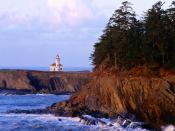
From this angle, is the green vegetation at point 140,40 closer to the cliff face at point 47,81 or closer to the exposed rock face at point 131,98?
the exposed rock face at point 131,98

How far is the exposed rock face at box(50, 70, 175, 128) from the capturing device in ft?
190

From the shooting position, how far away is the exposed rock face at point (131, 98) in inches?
2280

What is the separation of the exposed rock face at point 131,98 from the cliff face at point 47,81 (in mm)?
60940

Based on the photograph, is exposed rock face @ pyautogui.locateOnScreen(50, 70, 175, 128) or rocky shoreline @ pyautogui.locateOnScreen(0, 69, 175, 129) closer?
exposed rock face @ pyautogui.locateOnScreen(50, 70, 175, 128)

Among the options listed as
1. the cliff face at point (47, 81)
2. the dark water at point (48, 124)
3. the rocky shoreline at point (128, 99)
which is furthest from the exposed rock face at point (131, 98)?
the cliff face at point (47, 81)

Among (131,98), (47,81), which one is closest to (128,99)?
(131,98)

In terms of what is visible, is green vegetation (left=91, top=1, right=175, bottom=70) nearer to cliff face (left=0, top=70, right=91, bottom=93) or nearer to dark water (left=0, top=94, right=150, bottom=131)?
dark water (left=0, top=94, right=150, bottom=131)

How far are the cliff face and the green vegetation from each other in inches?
2369

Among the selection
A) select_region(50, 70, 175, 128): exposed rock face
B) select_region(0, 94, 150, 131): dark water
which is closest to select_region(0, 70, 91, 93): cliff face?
select_region(50, 70, 175, 128): exposed rock face

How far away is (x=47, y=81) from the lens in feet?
455

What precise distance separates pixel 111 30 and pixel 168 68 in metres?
13.7

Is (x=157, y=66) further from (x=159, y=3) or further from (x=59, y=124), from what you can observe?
(x=59, y=124)

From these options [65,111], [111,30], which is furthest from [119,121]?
[111,30]

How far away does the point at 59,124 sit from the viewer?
62.3 m
